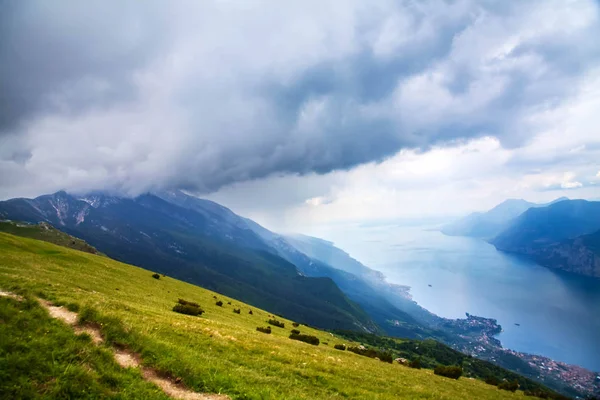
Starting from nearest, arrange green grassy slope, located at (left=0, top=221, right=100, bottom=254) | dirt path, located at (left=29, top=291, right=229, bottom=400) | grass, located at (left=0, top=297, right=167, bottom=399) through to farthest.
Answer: grass, located at (left=0, top=297, right=167, bottom=399) → dirt path, located at (left=29, top=291, right=229, bottom=400) → green grassy slope, located at (left=0, top=221, right=100, bottom=254)

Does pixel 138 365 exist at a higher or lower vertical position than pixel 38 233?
higher

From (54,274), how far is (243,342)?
78.9 feet

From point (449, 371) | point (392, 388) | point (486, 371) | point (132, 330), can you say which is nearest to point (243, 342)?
point (132, 330)

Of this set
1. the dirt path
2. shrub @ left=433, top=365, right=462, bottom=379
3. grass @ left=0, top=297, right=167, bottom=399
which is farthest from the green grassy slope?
shrub @ left=433, top=365, right=462, bottom=379

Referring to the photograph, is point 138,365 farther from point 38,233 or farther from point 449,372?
point 38,233

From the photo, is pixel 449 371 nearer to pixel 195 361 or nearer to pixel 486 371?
pixel 195 361

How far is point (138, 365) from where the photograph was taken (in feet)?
40.3

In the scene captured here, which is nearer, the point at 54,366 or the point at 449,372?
the point at 54,366

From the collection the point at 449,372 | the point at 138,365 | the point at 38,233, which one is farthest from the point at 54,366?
the point at 38,233

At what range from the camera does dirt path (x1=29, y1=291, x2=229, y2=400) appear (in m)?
11.2

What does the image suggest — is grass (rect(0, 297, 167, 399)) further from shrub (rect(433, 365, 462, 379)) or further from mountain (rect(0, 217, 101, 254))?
mountain (rect(0, 217, 101, 254))

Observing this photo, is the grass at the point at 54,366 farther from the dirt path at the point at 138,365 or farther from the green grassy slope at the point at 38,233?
the green grassy slope at the point at 38,233

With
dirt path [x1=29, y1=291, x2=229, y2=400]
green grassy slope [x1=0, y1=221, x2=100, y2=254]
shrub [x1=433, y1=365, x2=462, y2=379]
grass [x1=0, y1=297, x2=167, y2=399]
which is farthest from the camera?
green grassy slope [x1=0, y1=221, x2=100, y2=254]

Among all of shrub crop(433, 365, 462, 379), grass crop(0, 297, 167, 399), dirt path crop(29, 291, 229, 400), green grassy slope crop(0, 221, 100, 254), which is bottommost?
green grassy slope crop(0, 221, 100, 254)
